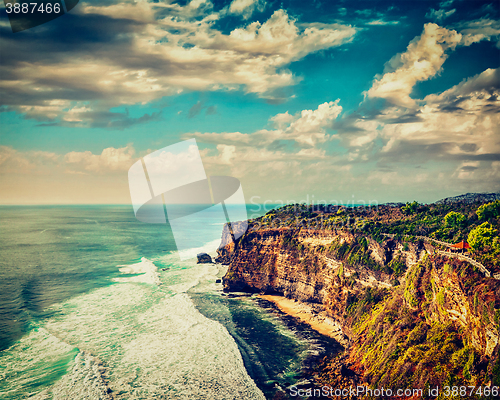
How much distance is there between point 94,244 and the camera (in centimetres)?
10100

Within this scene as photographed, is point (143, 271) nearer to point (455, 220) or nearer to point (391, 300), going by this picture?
point (391, 300)

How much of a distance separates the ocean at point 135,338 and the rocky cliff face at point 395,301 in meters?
6.63

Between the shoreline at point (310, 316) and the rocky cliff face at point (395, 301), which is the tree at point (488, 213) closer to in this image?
the rocky cliff face at point (395, 301)

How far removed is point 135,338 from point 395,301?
32043mm

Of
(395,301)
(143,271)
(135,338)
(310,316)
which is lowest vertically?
(310,316)

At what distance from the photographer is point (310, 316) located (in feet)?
142

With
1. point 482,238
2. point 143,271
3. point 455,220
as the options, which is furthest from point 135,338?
point 455,220

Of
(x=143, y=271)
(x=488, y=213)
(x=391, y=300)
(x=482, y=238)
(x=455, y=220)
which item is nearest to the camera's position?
(x=482, y=238)

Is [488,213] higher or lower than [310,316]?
higher

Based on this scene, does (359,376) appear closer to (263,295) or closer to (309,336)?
(309,336)

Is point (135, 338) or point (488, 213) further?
point (488, 213)

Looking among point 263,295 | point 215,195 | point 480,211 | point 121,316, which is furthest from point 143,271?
point 480,211

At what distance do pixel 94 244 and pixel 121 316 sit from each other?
68.3 meters

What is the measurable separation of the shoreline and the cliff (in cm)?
41
